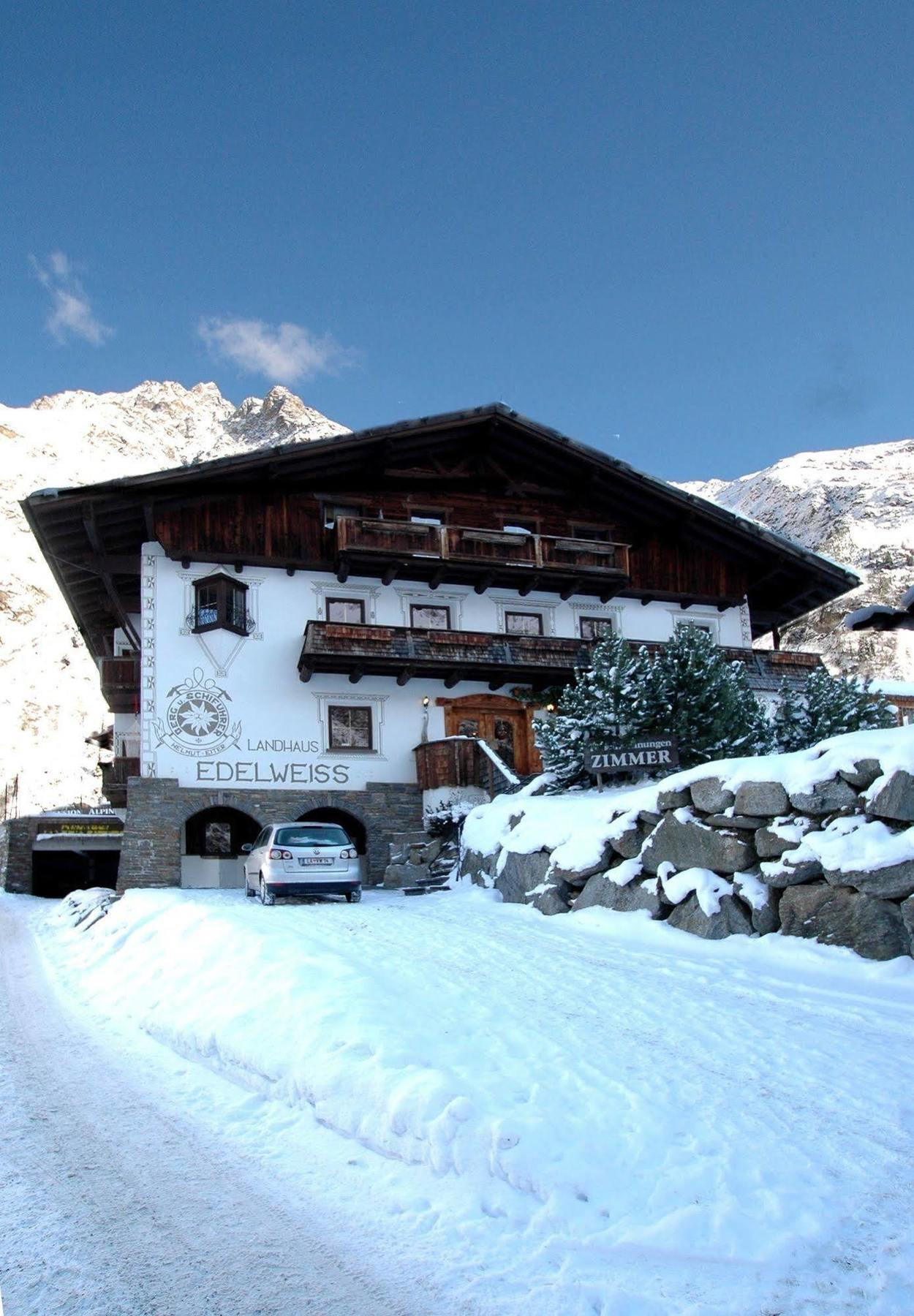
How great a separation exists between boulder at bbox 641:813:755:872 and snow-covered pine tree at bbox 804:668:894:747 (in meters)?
8.45

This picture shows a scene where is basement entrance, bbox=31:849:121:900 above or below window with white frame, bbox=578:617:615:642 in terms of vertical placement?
below

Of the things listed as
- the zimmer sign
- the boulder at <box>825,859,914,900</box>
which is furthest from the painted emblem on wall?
the boulder at <box>825,859,914,900</box>

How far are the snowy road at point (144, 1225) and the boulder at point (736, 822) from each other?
22.9 ft

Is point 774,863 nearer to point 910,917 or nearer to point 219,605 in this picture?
point 910,917

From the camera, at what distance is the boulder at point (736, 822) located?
1103cm

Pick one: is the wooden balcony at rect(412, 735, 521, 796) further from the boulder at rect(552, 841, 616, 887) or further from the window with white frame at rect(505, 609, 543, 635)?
the boulder at rect(552, 841, 616, 887)

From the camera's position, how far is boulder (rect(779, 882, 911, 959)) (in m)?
9.20

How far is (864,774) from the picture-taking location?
9.98 m

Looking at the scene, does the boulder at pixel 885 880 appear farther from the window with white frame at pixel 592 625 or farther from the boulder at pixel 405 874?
the window with white frame at pixel 592 625

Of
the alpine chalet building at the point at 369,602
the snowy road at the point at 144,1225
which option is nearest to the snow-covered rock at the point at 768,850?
the snowy road at the point at 144,1225

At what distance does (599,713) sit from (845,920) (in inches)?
334

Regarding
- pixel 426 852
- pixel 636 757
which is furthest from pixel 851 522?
pixel 636 757

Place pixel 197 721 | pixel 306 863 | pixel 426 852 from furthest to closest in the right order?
1. pixel 197 721
2. pixel 426 852
3. pixel 306 863

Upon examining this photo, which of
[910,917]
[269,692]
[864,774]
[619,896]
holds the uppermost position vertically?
[269,692]
